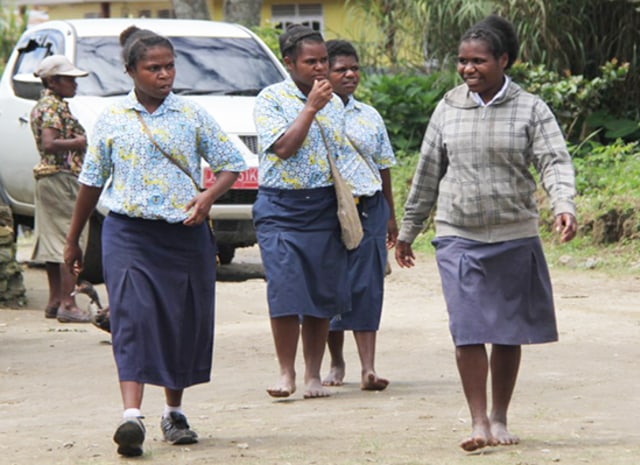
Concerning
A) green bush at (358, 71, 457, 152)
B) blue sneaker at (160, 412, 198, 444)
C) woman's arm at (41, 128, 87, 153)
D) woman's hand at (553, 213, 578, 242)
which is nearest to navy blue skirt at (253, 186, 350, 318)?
blue sneaker at (160, 412, 198, 444)

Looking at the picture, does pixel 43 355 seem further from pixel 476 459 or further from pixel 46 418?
pixel 476 459

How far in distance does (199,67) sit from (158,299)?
6523mm

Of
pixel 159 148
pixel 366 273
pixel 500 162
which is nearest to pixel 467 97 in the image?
pixel 500 162

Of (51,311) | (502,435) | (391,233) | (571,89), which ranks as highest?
(571,89)

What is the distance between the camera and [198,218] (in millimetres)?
6074

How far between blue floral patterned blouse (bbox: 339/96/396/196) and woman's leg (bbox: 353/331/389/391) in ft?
2.48

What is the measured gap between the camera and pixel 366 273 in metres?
7.67

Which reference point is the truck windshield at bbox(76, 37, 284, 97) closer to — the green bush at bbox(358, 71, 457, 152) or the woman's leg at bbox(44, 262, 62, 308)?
the woman's leg at bbox(44, 262, 62, 308)

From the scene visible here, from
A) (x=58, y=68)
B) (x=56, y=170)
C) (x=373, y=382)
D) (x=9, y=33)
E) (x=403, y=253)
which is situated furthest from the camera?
(x=9, y=33)

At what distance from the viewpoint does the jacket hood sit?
5.95 metres

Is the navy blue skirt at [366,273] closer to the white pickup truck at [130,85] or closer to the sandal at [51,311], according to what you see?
the white pickup truck at [130,85]

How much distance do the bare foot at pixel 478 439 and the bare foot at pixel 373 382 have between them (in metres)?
1.64

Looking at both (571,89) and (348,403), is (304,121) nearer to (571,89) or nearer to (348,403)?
(348,403)

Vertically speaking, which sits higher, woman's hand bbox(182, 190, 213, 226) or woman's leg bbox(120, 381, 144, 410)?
woman's hand bbox(182, 190, 213, 226)
